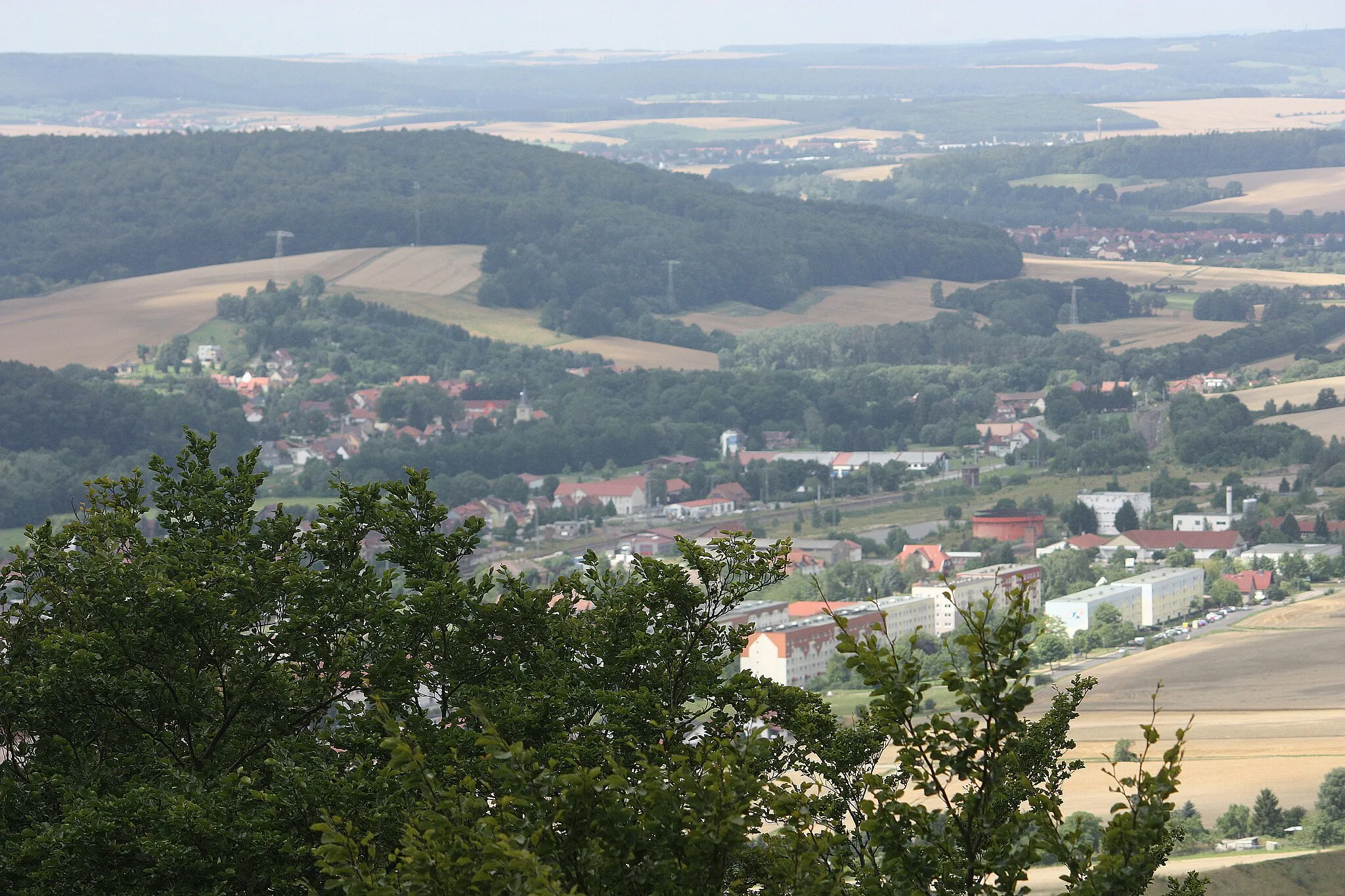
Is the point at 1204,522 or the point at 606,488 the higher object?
the point at 1204,522

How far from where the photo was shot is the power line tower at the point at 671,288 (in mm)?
187875

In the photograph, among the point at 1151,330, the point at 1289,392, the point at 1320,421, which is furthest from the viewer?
the point at 1151,330

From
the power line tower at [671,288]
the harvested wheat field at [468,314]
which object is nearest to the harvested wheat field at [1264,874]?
the harvested wheat field at [468,314]

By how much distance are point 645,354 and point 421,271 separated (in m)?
27.5

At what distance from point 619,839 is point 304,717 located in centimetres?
628

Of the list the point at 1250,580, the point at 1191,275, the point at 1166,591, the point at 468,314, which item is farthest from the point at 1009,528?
the point at 1191,275

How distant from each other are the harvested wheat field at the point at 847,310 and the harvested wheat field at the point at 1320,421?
54.8 meters

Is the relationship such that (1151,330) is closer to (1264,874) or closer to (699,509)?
(699,509)

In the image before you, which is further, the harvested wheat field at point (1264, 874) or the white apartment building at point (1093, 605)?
the white apartment building at point (1093, 605)

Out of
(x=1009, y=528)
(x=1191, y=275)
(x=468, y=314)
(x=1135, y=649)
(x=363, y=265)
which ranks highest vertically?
(x=363, y=265)

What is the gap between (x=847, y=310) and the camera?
182000mm

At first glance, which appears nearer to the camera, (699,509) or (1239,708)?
(1239,708)

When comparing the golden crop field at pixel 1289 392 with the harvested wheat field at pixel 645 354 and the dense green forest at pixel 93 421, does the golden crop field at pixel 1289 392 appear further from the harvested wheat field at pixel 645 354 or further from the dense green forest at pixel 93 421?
the dense green forest at pixel 93 421

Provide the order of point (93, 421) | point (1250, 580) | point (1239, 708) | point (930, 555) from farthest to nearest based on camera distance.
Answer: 1. point (93, 421)
2. point (930, 555)
3. point (1250, 580)
4. point (1239, 708)
